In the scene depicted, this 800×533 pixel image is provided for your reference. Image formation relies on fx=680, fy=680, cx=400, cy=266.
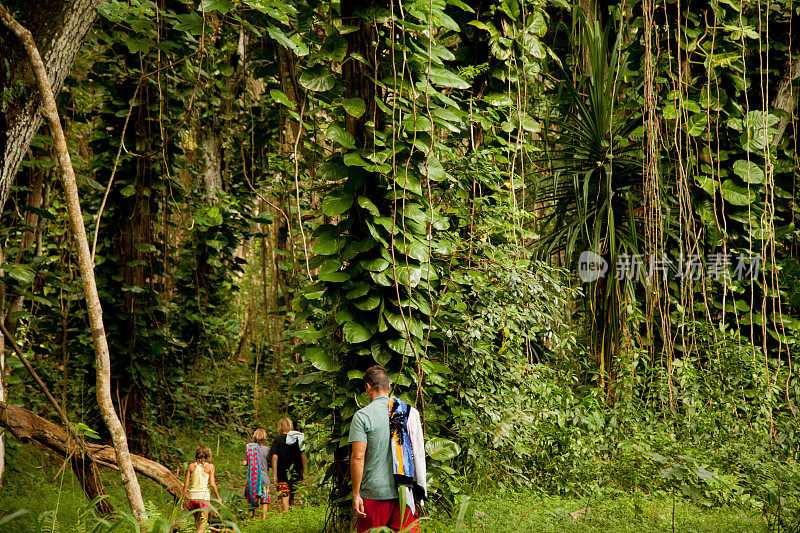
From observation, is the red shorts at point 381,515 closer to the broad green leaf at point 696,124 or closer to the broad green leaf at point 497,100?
the broad green leaf at point 497,100

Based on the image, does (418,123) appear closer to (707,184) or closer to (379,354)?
(379,354)

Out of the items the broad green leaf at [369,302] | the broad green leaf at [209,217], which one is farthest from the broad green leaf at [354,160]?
the broad green leaf at [209,217]

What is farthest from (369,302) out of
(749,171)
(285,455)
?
(749,171)

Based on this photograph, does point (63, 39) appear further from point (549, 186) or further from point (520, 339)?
point (549, 186)

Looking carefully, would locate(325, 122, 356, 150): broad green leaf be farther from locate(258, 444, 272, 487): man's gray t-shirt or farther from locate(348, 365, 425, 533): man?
locate(258, 444, 272, 487): man's gray t-shirt

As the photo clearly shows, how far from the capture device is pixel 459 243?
3.96 metres

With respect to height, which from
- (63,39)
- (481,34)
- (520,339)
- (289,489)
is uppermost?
(481,34)

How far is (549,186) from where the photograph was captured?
5719 millimetres

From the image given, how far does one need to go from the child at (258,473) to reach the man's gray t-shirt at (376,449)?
3199 millimetres

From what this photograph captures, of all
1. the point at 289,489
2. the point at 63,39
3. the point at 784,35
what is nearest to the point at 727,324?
the point at 784,35

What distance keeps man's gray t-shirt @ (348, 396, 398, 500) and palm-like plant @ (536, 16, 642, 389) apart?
2.69m

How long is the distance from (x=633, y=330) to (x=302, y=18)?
3.33 meters

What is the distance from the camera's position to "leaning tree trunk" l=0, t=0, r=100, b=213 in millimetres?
3262

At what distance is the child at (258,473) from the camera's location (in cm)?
579
